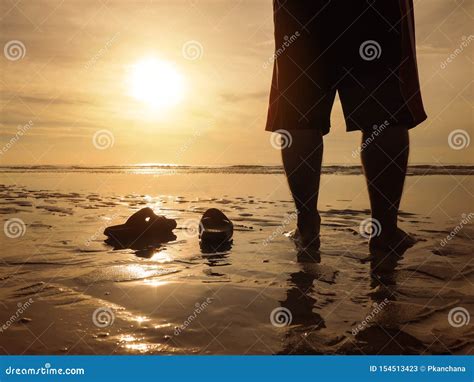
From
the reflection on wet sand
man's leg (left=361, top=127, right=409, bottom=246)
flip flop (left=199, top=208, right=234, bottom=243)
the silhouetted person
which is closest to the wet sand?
the reflection on wet sand

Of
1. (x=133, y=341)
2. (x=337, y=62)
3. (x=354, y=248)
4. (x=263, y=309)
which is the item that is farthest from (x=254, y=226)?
(x=133, y=341)

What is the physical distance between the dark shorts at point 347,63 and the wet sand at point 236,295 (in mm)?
871

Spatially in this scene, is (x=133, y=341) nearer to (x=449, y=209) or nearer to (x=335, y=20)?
(x=335, y=20)

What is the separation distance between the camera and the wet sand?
1568 millimetres

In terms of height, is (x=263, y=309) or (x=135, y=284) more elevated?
(x=135, y=284)

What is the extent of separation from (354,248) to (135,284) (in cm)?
148

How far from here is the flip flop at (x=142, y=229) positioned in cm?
345

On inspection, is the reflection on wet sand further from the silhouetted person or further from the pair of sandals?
the pair of sandals

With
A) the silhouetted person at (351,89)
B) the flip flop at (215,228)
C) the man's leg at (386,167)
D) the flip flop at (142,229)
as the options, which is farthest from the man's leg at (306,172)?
the flip flop at (142,229)

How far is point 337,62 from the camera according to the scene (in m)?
2.72

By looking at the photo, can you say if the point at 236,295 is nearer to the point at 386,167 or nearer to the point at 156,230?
the point at 386,167

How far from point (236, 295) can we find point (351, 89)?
1.46 meters

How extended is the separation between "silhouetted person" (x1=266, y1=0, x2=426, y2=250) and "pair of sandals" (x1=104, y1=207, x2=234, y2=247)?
745 millimetres
